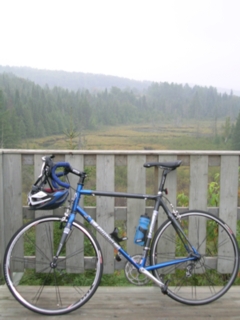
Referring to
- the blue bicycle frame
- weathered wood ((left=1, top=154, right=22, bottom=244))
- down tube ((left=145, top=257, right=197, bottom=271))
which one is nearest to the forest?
weathered wood ((left=1, top=154, right=22, bottom=244))

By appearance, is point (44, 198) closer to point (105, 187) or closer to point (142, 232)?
point (105, 187)

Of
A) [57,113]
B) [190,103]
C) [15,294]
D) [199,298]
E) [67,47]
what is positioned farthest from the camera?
[67,47]

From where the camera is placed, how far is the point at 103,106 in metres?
21.9

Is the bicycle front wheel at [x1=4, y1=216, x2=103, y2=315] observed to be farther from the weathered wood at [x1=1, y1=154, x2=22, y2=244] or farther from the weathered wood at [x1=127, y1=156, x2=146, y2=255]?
the weathered wood at [x1=127, y1=156, x2=146, y2=255]

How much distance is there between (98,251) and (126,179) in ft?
2.16

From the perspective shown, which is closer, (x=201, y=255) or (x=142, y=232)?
(x=142, y=232)

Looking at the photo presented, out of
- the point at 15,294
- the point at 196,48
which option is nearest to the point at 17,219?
the point at 15,294

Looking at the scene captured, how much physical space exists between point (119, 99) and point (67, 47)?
10.3 metres

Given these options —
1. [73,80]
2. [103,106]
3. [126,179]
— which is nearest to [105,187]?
[126,179]

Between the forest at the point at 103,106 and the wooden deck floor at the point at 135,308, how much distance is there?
1203 centimetres

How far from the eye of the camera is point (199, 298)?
2414 millimetres

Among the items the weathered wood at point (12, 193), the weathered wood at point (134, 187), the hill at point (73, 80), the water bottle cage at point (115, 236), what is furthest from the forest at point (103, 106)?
the water bottle cage at point (115, 236)

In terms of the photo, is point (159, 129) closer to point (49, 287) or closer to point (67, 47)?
point (67, 47)

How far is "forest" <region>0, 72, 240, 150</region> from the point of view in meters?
16.7
